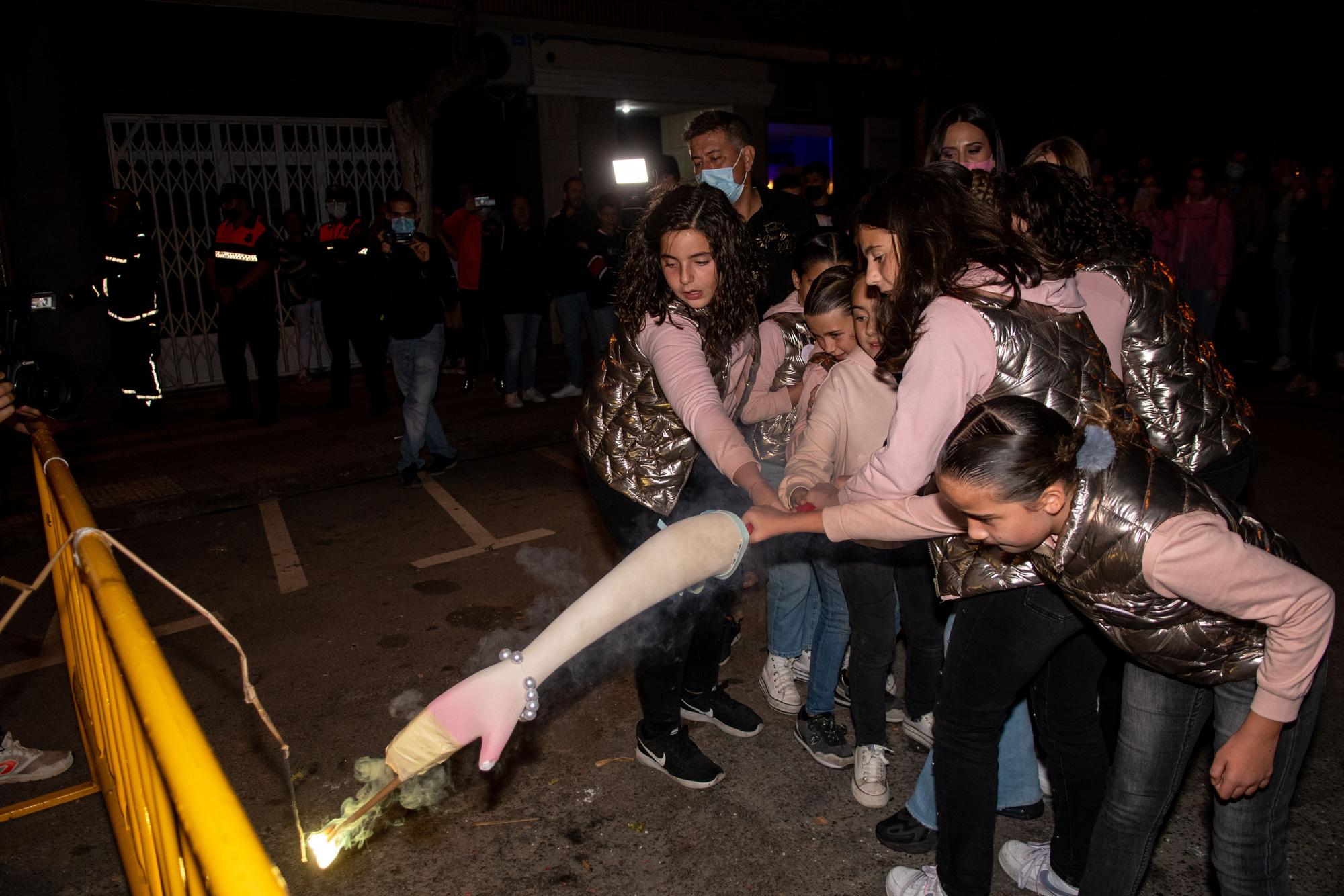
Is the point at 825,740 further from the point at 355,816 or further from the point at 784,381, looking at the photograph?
the point at 355,816

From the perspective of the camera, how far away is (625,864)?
2986mm

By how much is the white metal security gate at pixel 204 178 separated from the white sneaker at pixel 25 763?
7983mm

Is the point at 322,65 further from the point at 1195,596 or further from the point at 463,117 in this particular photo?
the point at 1195,596

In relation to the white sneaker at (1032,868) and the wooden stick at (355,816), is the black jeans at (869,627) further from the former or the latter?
the wooden stick at (355,816)

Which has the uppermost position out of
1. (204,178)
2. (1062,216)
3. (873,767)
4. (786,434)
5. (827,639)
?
(204,178)

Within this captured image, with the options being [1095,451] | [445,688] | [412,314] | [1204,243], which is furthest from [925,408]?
[1204,243]

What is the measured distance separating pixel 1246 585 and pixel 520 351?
27.3 feet

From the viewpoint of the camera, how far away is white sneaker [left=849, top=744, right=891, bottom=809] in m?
3.23

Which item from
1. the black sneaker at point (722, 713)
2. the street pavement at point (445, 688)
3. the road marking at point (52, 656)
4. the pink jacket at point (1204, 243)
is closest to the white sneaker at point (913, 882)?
the street pavement at point (445, 688)

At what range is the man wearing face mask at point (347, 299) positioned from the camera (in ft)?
30.2

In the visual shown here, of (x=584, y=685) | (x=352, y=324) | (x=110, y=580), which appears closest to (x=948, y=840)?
(x=584, y=685)

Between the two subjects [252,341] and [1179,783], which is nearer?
[1179,783]

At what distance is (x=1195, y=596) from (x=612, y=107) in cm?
1401

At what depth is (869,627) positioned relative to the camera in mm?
3164
